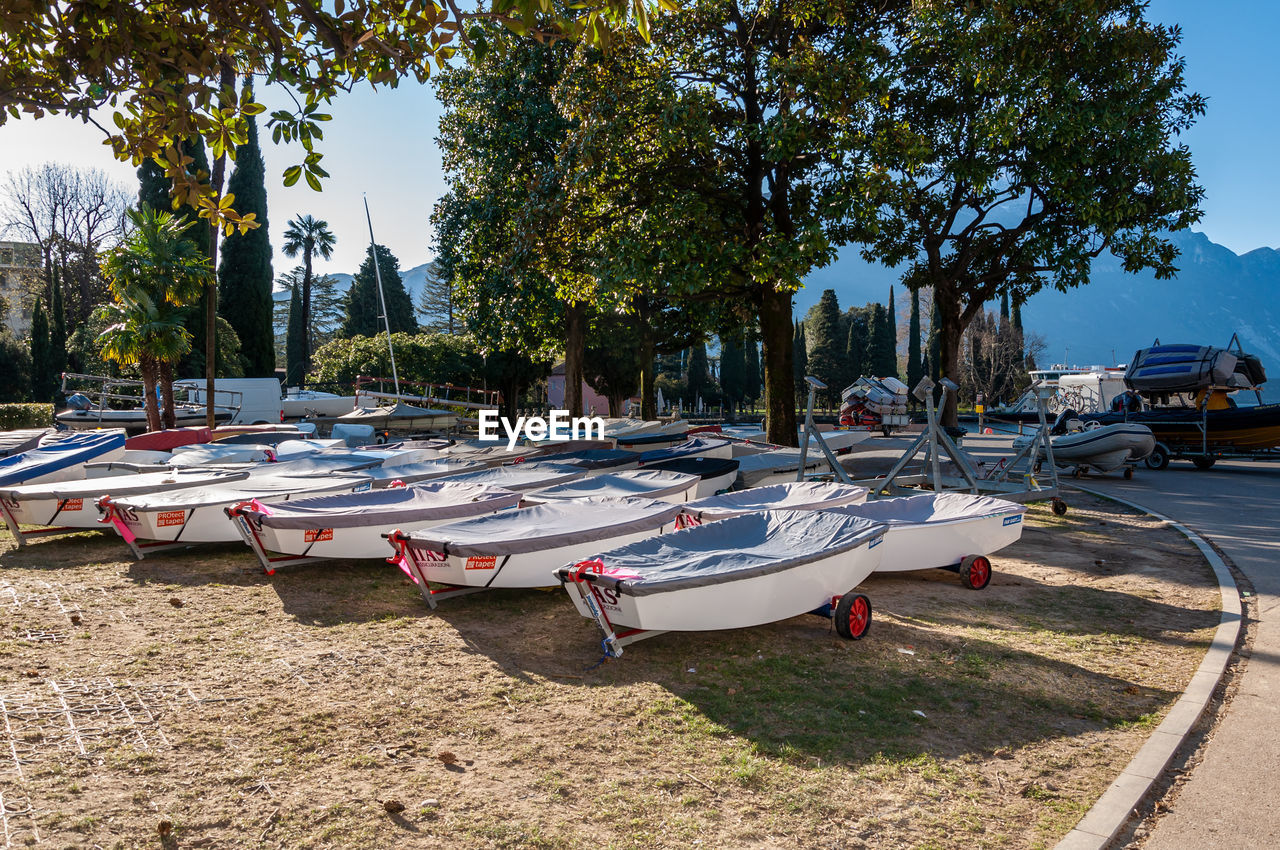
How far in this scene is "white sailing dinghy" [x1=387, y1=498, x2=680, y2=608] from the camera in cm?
727

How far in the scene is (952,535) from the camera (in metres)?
8.44

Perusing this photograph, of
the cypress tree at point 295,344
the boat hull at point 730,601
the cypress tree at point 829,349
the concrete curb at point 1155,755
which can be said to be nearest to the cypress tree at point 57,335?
the cypress tree at point 295,344

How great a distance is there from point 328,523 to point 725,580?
5.10 m

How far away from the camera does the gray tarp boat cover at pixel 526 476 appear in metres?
11.2

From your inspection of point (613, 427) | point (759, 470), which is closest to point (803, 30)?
point (759, 470)

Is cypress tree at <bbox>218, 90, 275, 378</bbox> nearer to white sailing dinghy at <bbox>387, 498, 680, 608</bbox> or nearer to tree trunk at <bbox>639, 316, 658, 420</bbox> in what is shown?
tree trunk at <bbox>639, 316, 658, 420</bbox>

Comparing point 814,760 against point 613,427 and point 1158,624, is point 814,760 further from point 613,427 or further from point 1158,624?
point 613,427

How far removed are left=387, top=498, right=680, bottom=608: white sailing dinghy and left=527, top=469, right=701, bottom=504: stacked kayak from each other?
158 centimetres

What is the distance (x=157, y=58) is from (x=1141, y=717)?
7.42 m

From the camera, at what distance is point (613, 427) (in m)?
23.0

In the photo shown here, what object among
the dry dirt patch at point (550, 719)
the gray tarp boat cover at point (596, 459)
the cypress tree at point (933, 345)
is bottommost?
the dry dirt patch at point (550, 719)

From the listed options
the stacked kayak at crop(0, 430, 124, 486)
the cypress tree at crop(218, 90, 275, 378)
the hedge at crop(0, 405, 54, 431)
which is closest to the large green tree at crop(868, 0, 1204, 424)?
the stacked kayak at crop(0, 430, 124, 486)

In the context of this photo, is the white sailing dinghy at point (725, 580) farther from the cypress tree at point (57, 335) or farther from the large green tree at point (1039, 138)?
the cypress tree at point (57, 335)

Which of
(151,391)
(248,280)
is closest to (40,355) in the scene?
(248,280)
